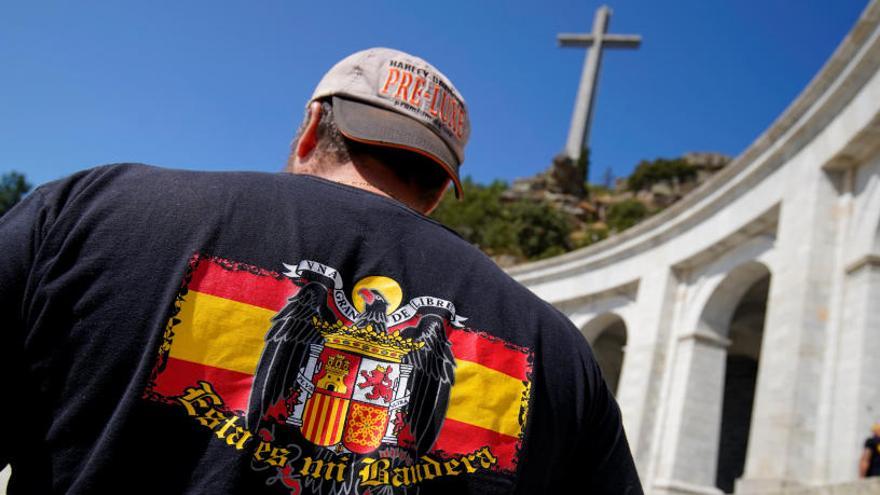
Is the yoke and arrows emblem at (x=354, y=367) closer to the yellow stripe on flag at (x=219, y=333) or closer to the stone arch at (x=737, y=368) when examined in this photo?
the yellow stripe on flag at (x=219, y=333)

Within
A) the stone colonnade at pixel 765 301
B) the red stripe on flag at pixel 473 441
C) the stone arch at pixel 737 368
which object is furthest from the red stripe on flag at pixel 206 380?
the stone arch at pixel 737 368

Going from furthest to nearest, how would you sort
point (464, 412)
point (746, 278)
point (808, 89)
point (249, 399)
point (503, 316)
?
point (746, 278) < point (808, 89) < point (503, 316) < point (464, 412) < point (249, 399)

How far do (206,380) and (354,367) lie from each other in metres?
0.28

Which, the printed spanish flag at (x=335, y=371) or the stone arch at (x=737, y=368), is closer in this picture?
the printed spanish flag at (x=335, y=371)

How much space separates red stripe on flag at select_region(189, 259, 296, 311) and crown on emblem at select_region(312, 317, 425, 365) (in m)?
0.09

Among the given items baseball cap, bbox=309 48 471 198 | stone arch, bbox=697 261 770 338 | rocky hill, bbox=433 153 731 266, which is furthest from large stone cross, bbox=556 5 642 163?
baseball cap, bbox=309 48 471 198

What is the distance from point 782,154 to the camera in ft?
47.4

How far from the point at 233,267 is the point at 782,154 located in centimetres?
1488

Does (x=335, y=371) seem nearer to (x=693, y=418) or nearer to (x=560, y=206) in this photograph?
(x=693, y=418)

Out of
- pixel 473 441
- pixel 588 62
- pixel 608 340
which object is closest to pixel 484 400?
pixel 473 441

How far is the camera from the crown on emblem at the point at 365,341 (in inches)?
58.0

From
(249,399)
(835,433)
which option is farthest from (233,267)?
(835,433)

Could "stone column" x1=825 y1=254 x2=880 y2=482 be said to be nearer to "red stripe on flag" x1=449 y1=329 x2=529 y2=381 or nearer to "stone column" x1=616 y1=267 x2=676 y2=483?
"stone column" x1=616 y1=267 x2=676 y2=483

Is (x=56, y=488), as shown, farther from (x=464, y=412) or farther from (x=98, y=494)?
(x=464, y=412)
